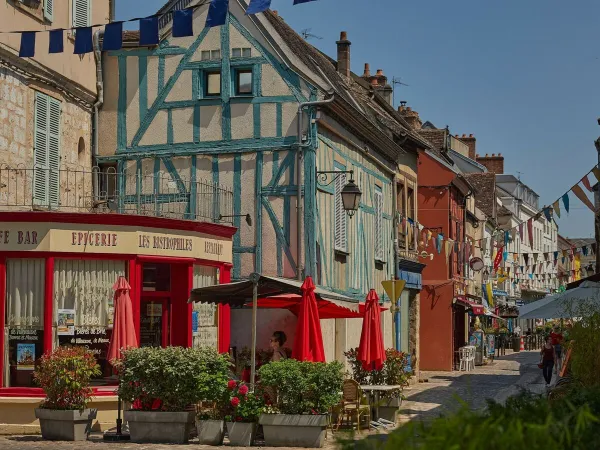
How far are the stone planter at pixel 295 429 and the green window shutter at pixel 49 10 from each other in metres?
7.84

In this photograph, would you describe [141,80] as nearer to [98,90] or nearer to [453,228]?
[98,90]

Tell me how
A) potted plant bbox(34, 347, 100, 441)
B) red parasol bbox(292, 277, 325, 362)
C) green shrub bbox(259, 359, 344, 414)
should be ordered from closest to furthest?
green shrub bbox(259, 359, 344, 414) → potted plant bbox(34, 347, 100, 441) → red parasol bbox(292, 277, 325, 362)

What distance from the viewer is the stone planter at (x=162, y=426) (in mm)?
13719

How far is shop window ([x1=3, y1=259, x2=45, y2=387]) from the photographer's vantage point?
1570cm

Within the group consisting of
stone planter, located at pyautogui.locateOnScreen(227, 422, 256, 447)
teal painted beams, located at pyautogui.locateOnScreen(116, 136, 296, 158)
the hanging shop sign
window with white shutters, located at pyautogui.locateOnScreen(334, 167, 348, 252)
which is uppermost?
teal painted beams, located at pyautogui.locateOnScreen(116, 136, 296, 158)

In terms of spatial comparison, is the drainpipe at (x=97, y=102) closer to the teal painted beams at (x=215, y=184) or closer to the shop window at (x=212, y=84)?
the shop window at (x=212, y=84)

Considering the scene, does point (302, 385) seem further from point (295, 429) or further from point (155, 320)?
point (155, 320)

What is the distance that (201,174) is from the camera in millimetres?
19984

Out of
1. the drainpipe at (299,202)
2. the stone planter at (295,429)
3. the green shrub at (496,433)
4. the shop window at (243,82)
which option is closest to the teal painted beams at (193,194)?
the shop window at (243,82)

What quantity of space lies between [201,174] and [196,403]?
679cm

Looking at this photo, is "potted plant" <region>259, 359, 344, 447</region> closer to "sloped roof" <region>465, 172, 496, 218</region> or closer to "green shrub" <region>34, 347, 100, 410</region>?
"green shrub" <region>34, 347, 100, 410</region>

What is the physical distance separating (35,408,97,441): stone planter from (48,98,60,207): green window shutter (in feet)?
14.0

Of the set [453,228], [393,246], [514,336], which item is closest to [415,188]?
[393,246]

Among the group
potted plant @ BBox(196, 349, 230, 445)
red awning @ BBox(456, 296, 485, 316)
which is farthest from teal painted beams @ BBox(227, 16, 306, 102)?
red awning @ BBox(456, 296, 485, 316)
